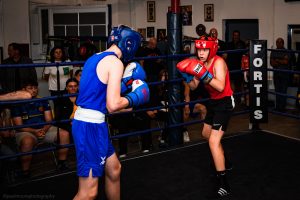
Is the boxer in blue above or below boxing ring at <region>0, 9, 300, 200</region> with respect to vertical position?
above

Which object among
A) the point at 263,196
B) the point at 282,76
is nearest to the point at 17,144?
the point at 263,196

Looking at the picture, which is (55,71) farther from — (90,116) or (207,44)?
(90,116)

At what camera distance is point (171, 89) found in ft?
13.3

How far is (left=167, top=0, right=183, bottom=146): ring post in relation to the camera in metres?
3.93

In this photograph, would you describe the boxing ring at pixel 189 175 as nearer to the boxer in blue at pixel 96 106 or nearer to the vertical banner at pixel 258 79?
the vertical banner at pixel 258 79

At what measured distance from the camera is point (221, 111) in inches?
114

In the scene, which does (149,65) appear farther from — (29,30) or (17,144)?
(29,30)

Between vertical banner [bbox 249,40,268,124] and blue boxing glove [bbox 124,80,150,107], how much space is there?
86.6 inches

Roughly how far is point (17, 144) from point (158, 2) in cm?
651

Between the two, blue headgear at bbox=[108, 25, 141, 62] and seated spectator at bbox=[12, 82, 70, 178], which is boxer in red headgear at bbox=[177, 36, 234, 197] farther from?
seated spectator at bbox=[12, 82, 70, 178]

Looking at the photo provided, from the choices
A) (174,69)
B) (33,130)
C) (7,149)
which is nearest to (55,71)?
(33,130)

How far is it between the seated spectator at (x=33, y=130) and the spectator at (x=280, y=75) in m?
3.99

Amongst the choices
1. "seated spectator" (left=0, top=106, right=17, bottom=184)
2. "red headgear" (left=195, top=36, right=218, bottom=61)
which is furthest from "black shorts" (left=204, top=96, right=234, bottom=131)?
"seated spectator" (left=0, top=106, right=17, bottom=184)

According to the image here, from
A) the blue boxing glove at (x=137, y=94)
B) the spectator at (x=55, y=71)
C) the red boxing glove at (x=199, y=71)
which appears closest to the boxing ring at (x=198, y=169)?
the red boxing glove at (x=199, y=71)
